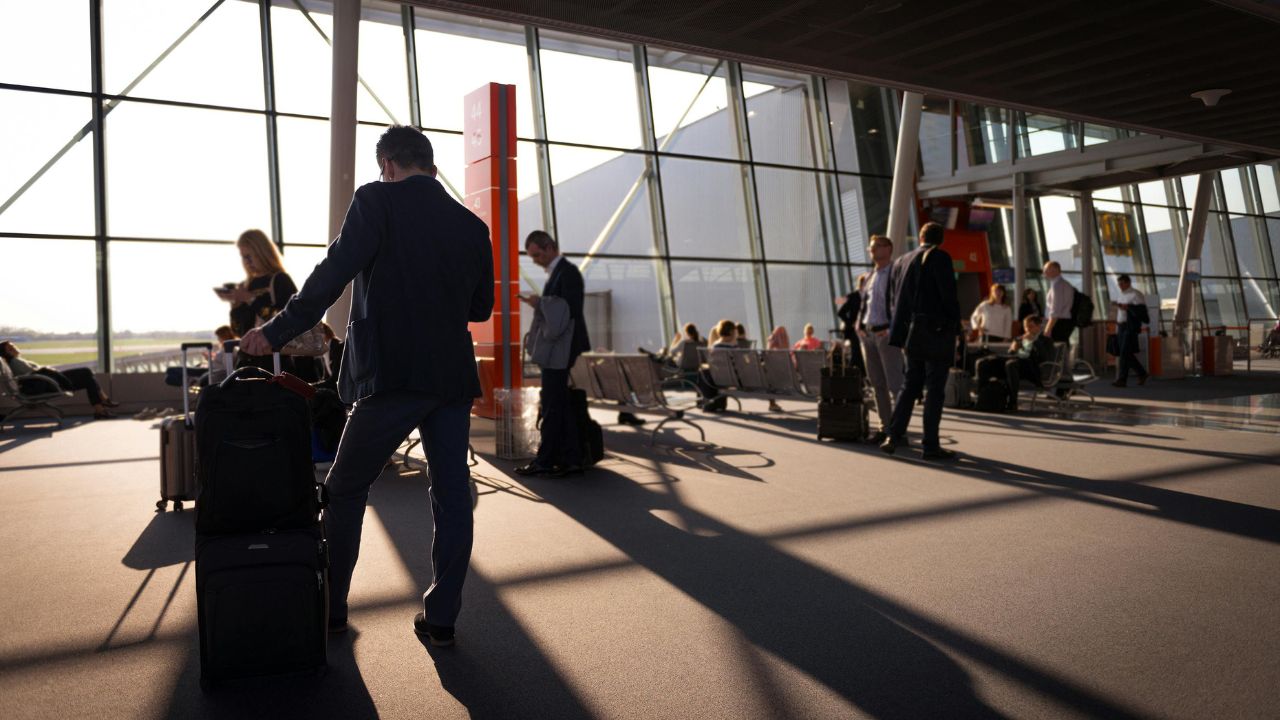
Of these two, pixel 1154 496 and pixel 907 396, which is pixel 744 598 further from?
pixel 907 396

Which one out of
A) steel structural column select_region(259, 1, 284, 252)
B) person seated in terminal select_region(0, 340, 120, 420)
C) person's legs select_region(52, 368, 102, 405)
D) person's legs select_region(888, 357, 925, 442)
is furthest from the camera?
steel structural column select_region(259, 1, 284, 252)

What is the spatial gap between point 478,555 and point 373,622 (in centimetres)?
99

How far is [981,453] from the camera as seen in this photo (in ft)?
23.9

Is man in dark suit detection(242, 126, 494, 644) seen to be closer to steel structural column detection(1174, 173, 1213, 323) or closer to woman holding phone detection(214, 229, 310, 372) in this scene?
woman holding phone detection(214, 229, 310, 372)

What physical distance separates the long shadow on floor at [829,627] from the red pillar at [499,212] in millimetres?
3492

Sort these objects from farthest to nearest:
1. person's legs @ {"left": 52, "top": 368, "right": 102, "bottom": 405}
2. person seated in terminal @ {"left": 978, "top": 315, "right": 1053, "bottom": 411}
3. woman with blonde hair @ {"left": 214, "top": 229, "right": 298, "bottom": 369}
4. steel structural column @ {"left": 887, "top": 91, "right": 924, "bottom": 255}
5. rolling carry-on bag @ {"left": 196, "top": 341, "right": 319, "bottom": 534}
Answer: steel structural column @ {"left": 887, "top": 91, "right": 924, "bottom": 255} → person's legs @ {"left": 52, "top": 368, "right": 102, "bottom": 405} → person seated in terminal @ {"left": 978, "top": 315, "right": 1053, "bottom": 411} → woman with blonde hair @ {"left": 214, "top": 229, "right": 298, "bottom": 369} → rolling carry-on bag @ {"left": 196, "top": 341, "right": 319, "bottom": 534}

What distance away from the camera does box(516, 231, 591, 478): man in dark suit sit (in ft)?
20.4

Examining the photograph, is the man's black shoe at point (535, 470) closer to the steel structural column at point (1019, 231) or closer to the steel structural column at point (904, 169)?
the steel structural column at point (904, 169)

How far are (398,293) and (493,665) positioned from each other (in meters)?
1.15

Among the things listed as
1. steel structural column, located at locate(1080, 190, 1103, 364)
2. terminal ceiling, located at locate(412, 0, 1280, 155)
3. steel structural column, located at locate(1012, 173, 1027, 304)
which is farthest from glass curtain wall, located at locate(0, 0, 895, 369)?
terminal ceiling, located at locate(412, 0, 1280, 155)

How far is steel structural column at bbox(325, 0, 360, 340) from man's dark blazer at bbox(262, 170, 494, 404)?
6.25 metres

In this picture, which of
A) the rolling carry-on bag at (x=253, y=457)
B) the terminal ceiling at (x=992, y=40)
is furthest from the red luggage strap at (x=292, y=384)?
the terminal ceiling at (x=992, y=40)

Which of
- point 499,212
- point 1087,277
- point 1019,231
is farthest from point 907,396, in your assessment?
point 1087,277

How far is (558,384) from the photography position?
21.0ft
